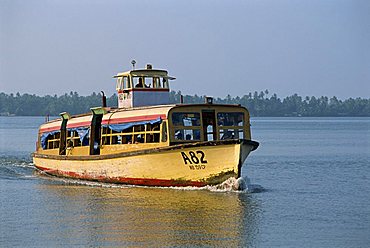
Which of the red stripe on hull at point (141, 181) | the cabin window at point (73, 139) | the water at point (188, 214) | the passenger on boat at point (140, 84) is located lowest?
the water at point (188, 214)

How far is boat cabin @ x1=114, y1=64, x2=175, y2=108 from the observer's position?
90.5ft

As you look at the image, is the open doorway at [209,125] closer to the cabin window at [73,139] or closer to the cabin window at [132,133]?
the cabin window at [132,133]

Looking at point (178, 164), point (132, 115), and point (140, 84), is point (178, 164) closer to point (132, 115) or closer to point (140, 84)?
point (132, 115)

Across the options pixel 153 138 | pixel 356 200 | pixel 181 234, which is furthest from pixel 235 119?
pixel 181 234

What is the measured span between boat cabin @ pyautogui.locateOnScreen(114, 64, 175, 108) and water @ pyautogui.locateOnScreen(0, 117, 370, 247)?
3.49 metres

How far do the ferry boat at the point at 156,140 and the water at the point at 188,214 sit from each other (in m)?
0.50

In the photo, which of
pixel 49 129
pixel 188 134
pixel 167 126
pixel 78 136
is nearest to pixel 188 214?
pixel 167 126

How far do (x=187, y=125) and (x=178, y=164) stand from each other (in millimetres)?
1398

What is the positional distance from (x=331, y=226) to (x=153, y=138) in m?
7.88

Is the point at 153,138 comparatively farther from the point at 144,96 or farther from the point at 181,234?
the point at 181,234

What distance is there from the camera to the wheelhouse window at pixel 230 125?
80.4 feet

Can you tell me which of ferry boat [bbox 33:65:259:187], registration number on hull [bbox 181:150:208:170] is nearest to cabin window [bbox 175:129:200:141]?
ferry boat [bbox 33:65:259:187]

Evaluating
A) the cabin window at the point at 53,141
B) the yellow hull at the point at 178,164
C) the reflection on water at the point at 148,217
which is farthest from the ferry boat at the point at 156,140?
the cabin window at the point at 53,141

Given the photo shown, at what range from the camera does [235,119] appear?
81.5ft
